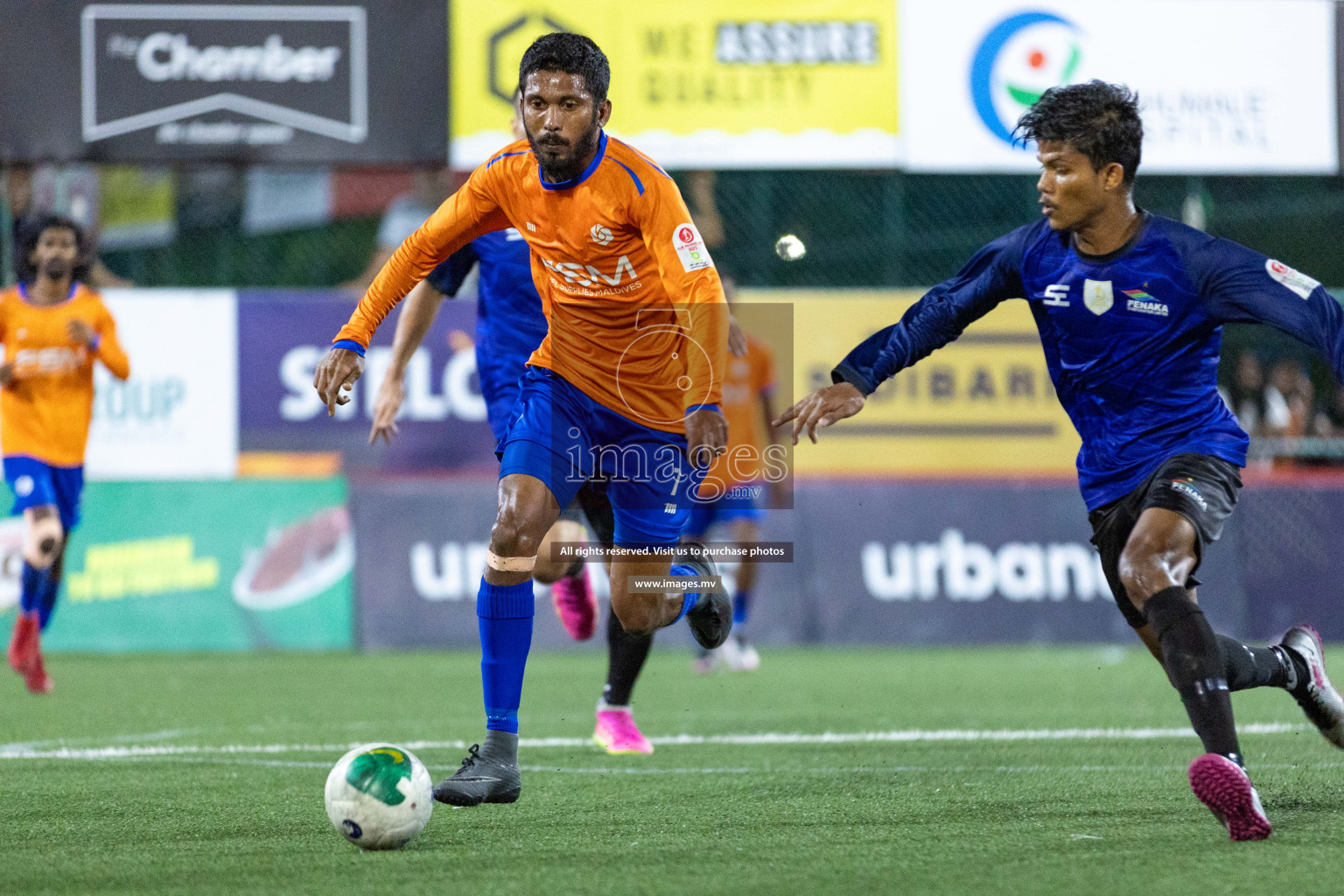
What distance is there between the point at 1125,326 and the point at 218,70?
887 centimetres

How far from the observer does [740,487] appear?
1134 centimetres

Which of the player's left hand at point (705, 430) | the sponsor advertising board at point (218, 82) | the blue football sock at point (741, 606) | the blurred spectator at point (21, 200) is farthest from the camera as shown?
the blurred spectator at point (21, 200)

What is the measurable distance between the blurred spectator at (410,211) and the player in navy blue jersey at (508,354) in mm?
6513

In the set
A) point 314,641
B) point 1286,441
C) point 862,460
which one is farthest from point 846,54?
point 314,641

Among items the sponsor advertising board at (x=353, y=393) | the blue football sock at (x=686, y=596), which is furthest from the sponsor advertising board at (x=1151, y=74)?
the blue football sock at (x=686, y=596)

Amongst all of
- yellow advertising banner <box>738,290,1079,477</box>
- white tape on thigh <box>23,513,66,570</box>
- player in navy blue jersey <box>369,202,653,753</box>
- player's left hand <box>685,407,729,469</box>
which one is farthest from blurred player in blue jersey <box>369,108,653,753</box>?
yellow advertising banner <box>738,290,1079,477</box>

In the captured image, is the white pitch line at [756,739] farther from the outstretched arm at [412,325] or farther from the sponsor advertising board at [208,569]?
the sponsor advertising board at [208,569]

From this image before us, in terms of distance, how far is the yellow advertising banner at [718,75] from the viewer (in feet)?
39.7

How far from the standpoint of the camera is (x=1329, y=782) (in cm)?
508

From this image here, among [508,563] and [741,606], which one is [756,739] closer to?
[508,563]

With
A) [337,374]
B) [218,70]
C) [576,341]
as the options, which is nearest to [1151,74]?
[218,70]

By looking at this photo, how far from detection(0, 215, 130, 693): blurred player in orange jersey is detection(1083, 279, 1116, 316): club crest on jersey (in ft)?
20.8

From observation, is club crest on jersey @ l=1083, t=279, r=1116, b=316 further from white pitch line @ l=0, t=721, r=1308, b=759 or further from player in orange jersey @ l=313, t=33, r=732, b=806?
white pitch line @ l=0, t=721, r=1308, b=759

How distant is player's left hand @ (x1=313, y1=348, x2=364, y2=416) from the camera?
15.3ft
